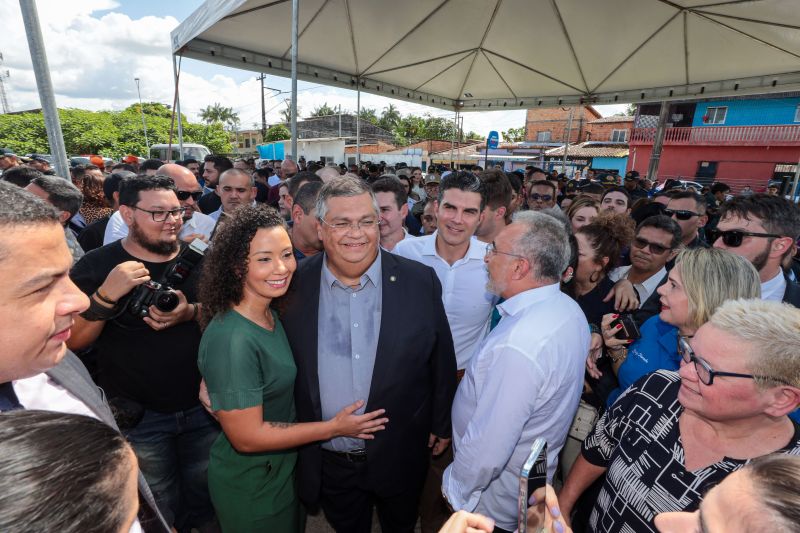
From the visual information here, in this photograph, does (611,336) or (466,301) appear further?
(466,301)

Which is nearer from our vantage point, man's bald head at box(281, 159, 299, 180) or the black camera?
the black camera

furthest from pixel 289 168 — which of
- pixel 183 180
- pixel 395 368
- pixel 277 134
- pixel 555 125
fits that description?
pixel 277 134

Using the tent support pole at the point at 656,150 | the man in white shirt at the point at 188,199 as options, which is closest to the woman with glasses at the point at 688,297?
the man in white shirt at the point at 188,199

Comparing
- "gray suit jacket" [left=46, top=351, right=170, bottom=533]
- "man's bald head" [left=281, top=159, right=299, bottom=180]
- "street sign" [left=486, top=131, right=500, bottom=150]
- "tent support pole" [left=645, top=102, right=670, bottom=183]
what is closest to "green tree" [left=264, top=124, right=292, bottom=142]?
"street sign" [left=486, top=131, right=500, bottom=150]

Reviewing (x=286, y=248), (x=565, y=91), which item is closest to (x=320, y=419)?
(x=286, y=248)

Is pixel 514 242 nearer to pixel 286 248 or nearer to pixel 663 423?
pixel 663 423

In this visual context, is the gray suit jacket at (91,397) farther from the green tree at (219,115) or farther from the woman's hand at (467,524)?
the green tree at (219,115)

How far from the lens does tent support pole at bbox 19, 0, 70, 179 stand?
9.27ft

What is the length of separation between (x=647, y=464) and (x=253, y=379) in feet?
5.35

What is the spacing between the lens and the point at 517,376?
5.20 feet

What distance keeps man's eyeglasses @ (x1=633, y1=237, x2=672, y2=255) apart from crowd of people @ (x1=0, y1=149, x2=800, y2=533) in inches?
0.5

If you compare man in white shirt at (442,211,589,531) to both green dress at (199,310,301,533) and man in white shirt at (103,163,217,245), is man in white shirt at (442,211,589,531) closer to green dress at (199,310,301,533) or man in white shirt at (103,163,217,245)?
green dress at (199,310,301,533)

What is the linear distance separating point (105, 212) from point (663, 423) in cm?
562

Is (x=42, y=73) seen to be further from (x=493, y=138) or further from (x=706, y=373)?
(x=493, y=138)
